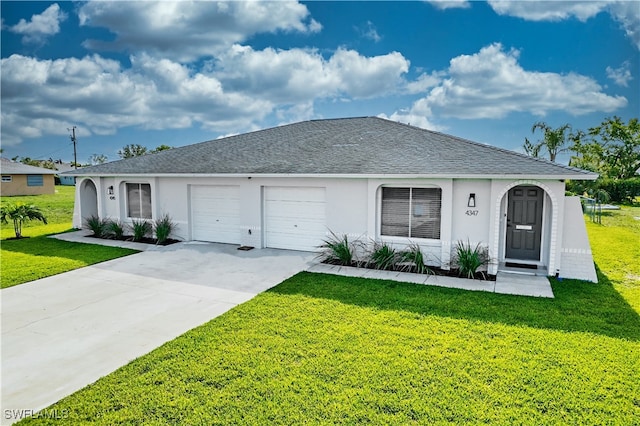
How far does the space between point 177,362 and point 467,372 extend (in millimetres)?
3857

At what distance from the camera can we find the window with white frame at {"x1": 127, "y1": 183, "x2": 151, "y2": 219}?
15219 mm

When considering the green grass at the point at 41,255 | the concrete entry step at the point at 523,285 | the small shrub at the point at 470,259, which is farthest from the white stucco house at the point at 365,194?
the green grass at the point at 41,255

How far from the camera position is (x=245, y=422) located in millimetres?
3914

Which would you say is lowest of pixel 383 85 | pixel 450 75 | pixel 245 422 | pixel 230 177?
pixel 245 422

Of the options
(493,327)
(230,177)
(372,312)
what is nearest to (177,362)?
(372,312)

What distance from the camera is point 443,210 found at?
9930mm

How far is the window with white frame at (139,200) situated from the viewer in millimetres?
15219

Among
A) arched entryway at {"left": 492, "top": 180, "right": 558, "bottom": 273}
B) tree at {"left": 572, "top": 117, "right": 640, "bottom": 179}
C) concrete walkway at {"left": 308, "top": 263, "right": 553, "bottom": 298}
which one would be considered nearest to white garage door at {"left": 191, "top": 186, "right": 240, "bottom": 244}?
concrete walkway at {"left": 308, "top": 263, "right": 553, "bottom": 298}

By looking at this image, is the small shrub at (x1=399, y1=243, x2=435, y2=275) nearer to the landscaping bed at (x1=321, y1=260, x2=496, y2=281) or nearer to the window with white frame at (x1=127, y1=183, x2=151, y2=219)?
the landscaping bed at (x1=321, y1=260, x2=496, y2=281)

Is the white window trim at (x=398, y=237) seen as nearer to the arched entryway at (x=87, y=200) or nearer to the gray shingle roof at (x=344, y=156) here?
the gray shingle roof at (x=344, y=156)

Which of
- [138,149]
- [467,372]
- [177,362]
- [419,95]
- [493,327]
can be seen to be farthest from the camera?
[138,149]

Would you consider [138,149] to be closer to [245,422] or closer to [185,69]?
[185,69]

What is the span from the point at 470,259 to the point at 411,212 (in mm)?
2003

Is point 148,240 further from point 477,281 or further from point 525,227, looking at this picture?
point 525,227
